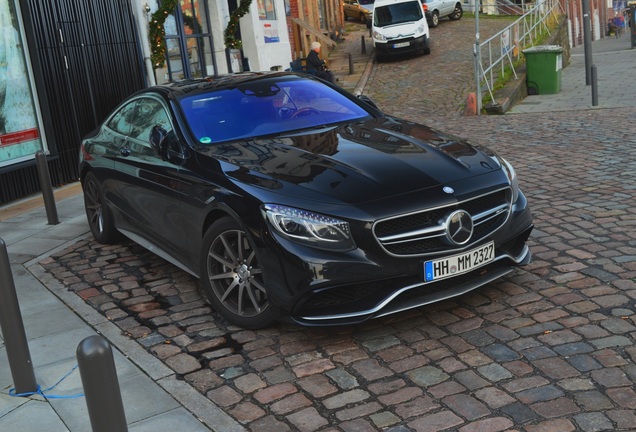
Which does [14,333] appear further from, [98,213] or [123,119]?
[98,213]

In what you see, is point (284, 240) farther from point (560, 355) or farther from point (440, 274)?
point (560, 355)

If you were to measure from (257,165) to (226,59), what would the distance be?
50.8 feet

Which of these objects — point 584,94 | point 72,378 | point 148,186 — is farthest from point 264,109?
point 584,94

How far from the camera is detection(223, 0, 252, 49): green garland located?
61.9 ft

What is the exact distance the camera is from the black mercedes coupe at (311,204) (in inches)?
190

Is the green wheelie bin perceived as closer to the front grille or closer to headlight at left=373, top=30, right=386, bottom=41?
headlight at left=373, top=30, right=386, bottom=41

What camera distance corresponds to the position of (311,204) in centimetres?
488

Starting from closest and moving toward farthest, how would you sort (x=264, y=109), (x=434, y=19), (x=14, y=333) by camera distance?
(x=14, y=333) → (x=264, y=109) → (x=434, y=19)

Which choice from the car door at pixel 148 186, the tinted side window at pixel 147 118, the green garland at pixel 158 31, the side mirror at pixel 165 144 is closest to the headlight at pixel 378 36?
the green garland at pixel 158 31

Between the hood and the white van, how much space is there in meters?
23.5

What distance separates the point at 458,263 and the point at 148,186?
2.69m

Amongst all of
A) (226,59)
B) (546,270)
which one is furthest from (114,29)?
(546,270)

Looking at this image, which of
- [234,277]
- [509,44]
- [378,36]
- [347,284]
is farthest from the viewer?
[378,36]

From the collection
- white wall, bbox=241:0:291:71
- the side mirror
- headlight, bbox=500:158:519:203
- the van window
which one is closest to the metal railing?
the van window
